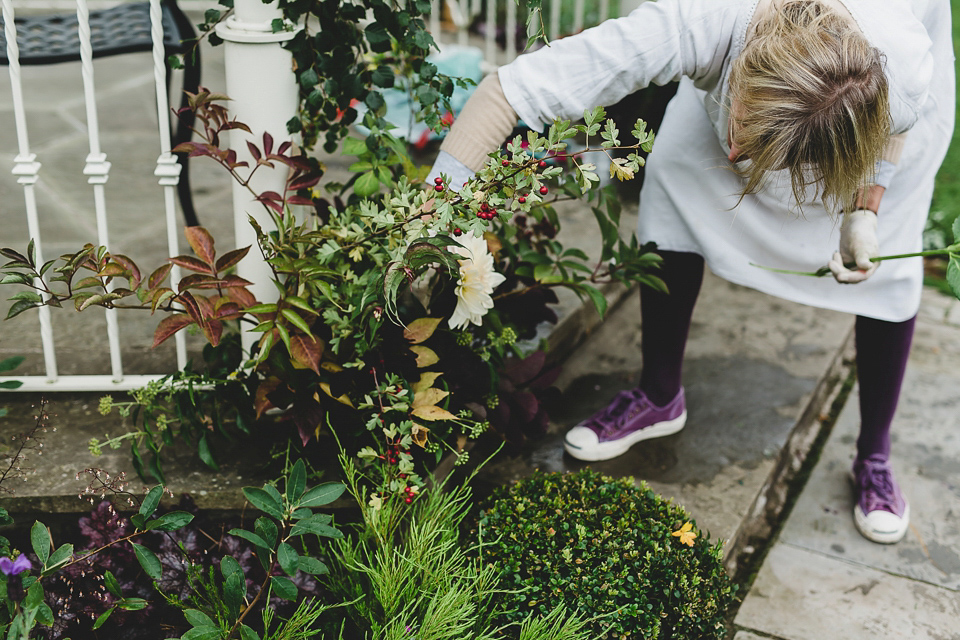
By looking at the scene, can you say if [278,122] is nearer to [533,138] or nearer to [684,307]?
[533,138]

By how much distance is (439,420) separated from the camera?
167 cm

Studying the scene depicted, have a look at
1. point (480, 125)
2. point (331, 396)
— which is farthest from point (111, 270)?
point (480, 125)

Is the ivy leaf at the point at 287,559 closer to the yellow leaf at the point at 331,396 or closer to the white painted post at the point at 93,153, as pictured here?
the yellow leaf at the point at 331,396

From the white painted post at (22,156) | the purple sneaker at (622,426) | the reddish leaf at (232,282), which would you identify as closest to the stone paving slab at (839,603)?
the purple sneaker at (622,426)

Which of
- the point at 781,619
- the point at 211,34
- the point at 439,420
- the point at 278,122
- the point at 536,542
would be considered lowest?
the point at 781,619

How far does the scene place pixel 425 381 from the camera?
1.61 meters

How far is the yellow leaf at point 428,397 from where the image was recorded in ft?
5.22

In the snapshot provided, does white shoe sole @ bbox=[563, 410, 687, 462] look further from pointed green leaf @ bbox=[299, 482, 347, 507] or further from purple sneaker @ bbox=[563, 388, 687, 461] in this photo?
pointed green leaf @ bbox=[299, 482, 347, 507]

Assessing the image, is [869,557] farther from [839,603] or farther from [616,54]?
[616,54]

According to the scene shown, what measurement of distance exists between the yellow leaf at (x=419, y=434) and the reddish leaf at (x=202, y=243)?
1.57ft

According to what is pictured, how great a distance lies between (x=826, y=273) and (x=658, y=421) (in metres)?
0.62

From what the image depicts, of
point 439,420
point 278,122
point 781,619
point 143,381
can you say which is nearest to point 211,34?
point 278,122

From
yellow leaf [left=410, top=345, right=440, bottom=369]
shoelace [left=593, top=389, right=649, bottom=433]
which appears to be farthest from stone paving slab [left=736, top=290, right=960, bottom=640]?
yellow leaf [left=410, top=345, right=440, bottom=369]

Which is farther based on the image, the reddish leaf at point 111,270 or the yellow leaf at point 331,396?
the yellow leaf at point 331,396
